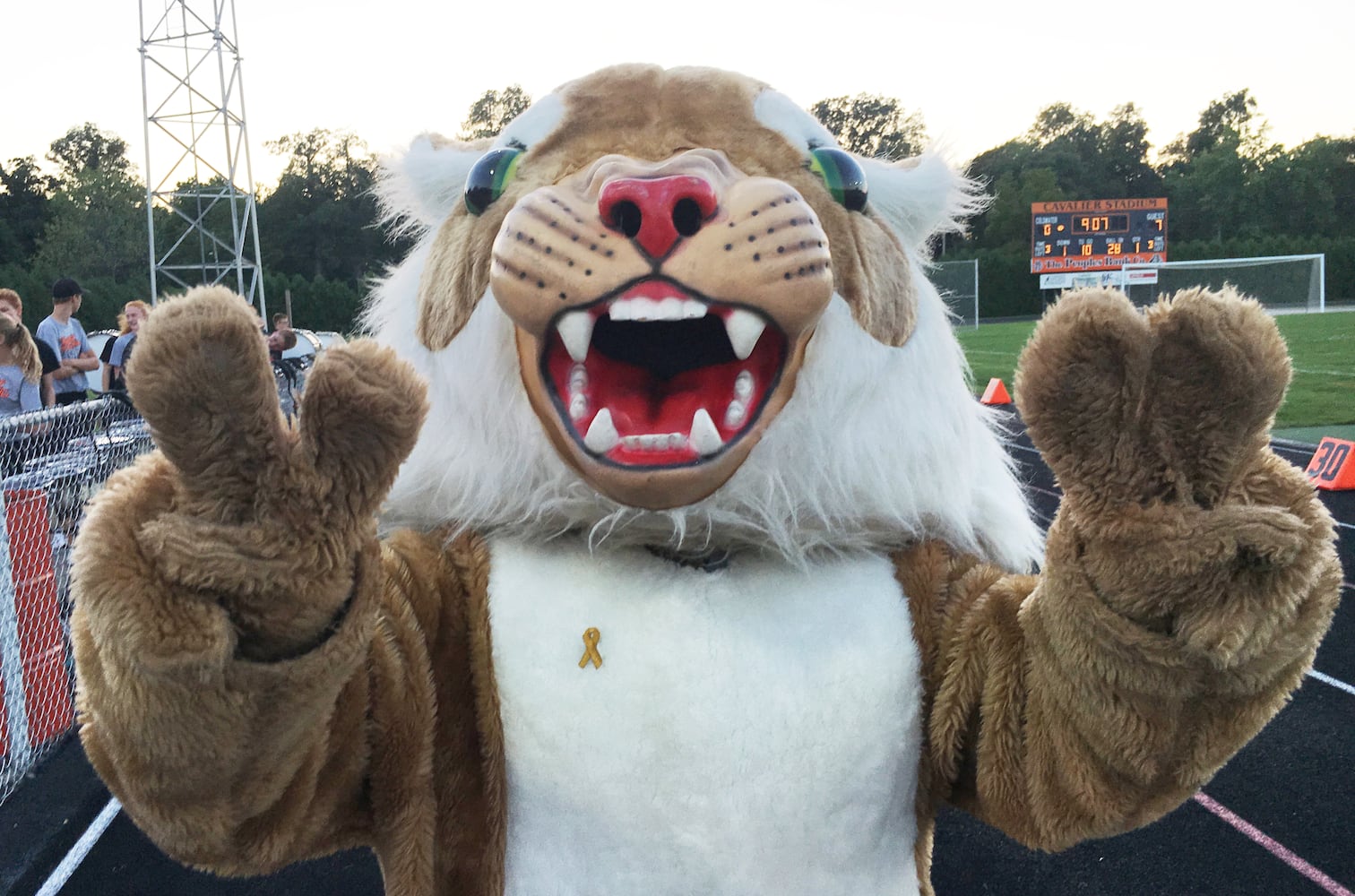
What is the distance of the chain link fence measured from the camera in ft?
12.1

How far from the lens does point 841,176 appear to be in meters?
1.55

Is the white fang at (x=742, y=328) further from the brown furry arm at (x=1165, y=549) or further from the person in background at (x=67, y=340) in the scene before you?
the person in background at (x=67, y=340)

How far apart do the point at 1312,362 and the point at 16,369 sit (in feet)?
57.8

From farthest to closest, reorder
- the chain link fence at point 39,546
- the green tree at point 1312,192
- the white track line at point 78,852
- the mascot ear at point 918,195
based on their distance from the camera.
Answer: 1. the green tree at point 1312,192
2. the chain link fence at point 39,546
3. the white track line at point 78,852
4. the mascot ear at point 918,195

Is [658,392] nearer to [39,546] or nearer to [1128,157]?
[39,546]

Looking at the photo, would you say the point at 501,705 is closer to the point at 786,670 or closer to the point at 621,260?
the point at 786,670

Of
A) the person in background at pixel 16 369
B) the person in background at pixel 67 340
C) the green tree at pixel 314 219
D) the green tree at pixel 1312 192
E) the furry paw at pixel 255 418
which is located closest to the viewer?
the furry paw at pixel 255 418

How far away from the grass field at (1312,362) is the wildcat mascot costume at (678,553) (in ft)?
0.81

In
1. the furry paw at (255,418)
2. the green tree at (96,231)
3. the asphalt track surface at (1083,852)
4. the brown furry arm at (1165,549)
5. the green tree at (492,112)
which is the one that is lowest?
the asphalt track surface at (1083,852)


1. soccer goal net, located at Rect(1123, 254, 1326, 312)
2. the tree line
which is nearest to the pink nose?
the tree line

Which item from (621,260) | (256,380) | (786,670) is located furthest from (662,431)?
(256,380)

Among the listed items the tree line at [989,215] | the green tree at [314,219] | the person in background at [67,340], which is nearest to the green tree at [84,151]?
the tree line at [989,215]

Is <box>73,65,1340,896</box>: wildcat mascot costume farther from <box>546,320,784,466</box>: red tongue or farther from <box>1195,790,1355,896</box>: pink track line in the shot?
<box>1195,790,1355,896</box>: pink track line

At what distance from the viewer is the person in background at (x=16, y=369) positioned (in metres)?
5.03
